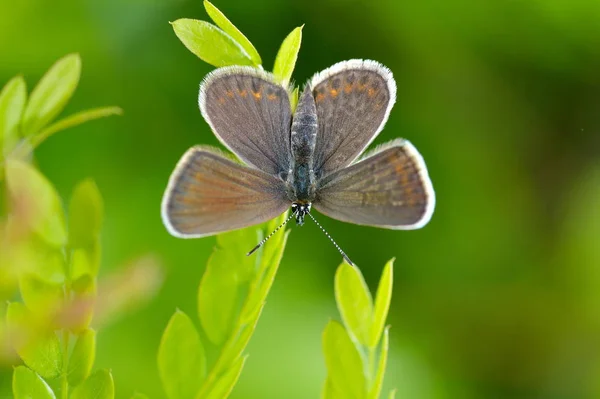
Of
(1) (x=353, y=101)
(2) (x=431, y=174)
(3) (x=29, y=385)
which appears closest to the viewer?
(3) (x=29, y=385)

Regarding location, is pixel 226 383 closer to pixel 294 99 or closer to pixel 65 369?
pixel 65 369

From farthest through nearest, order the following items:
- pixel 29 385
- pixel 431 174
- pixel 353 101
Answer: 1. pixel 431 174
2. pixel 353 101
3. pixel 29 385

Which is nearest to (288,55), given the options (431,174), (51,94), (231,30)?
(231,30)

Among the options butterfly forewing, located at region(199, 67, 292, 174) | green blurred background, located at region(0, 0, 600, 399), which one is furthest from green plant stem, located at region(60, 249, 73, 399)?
green blurred background, located at region(0, 0, 600, 399)

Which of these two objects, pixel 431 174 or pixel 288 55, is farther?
pixel 431 174

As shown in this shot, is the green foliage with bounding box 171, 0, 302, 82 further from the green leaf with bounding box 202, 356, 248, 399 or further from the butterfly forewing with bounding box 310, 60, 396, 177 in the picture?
the green leaf with bounding box 202, 356, 248, 399

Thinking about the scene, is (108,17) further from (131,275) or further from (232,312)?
(232,312)

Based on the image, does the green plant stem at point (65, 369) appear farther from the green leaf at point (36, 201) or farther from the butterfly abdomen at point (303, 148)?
the butterfly abdomen at point (303, 148)
